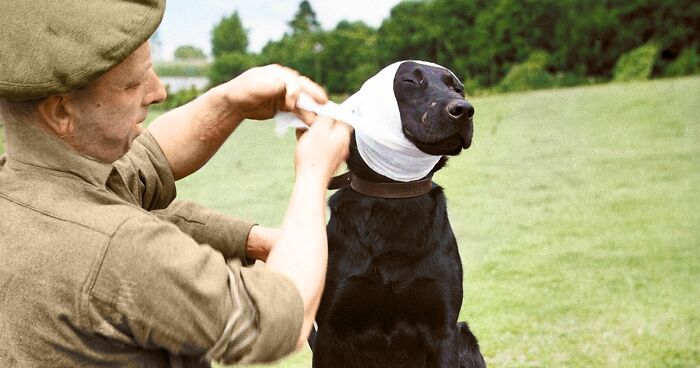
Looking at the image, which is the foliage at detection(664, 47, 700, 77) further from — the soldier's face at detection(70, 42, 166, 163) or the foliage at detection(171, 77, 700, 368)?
the soldier's face at detection(70, 42, 166, 163)

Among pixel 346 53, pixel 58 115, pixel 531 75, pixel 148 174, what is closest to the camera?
pixel 58 115

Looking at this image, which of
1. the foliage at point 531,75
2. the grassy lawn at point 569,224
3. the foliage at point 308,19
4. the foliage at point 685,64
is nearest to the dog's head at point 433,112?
the grassy lawn at point 569,224

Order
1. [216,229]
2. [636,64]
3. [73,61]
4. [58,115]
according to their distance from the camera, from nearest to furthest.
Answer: [73,61] → [58,115] → [216,229] → [636,64]

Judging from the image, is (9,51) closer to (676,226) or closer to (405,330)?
(405,330)

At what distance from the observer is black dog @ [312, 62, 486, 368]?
93.8 inches

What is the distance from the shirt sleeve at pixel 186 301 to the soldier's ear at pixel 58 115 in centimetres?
23

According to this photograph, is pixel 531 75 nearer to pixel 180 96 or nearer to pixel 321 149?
pixel 180 96

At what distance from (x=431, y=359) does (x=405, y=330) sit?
113 mm

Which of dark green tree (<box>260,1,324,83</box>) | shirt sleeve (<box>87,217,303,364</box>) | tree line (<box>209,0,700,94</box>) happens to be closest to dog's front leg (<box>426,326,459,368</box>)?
shirt sleeve (<box>87,217,303,364</box>)

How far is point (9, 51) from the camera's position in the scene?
1.44m

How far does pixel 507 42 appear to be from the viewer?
19.7m

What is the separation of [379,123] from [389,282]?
55 cm

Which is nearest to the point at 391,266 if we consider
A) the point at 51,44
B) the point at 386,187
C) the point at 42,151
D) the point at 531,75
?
the point at 386,187

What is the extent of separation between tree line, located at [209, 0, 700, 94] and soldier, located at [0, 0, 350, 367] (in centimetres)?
626
